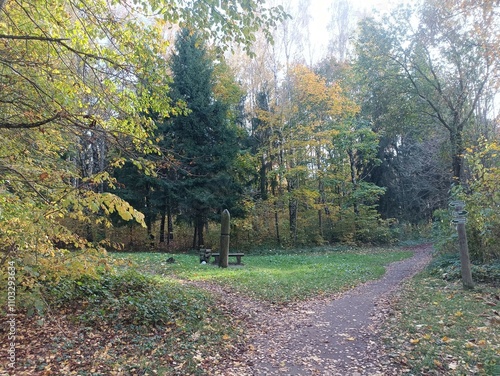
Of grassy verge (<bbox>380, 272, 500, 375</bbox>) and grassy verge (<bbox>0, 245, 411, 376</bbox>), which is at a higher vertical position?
grassy verge (<bbox>0, 245, 411, 376</bbox>)

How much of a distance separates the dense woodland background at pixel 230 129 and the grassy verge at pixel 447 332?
2695 mm

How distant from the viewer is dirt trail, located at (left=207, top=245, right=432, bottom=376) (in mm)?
4812

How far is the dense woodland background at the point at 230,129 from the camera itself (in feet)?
13.8

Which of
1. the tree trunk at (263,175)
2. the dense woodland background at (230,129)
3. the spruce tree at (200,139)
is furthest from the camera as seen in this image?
the tree trunk at (263,175)

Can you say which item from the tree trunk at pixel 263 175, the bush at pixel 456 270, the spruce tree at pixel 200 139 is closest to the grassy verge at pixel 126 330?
the bush at pixel 456 270

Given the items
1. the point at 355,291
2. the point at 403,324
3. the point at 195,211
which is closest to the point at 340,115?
the point at 195,211

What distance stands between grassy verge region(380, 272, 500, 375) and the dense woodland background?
269 centimetres

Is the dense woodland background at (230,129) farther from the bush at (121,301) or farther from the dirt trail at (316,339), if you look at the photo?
the dirt trail at (316,339)

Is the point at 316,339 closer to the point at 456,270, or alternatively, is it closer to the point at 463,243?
the point at 463,243

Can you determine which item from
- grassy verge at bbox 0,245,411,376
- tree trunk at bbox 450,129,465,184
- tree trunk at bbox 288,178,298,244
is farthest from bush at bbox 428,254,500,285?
tree trunk at bbox 288,178,298,244

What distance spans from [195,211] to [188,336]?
1699 centimetres

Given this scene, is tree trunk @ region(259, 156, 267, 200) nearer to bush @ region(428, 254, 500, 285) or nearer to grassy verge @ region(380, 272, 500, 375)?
bush @ region(428, 254, 500, 285)

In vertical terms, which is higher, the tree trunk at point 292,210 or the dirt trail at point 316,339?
the tree trunk at point 292,210

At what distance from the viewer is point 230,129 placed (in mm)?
23438
